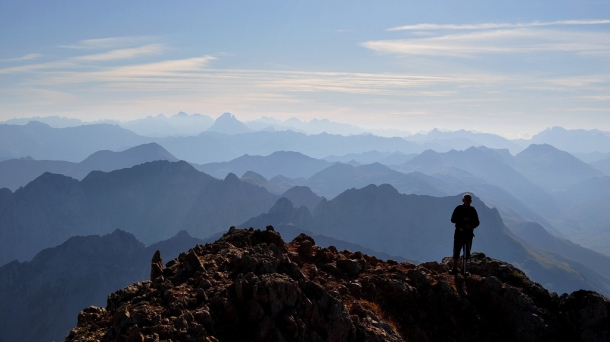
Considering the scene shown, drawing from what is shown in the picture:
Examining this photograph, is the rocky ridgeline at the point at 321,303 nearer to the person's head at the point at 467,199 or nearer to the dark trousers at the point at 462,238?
the dark trousers at the point at 462,238

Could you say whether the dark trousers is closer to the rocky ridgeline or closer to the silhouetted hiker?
the silhouetted hiker

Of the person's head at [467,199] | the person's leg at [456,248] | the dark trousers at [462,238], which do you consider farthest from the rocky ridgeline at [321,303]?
the person's head at [467,199]

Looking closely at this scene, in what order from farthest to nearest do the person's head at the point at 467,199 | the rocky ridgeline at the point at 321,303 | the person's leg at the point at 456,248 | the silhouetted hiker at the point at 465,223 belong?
the person's leg at the point at 456,248
the silhouetted hiker at the point at 465,223
the person's head at the point at 467,199
the rocky ridgeline at the point at 321,303

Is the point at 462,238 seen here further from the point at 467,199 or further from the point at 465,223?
the point at 467,199

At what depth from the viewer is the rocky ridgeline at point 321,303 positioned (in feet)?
42.7

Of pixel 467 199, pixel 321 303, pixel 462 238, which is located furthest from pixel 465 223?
pixel 321 303

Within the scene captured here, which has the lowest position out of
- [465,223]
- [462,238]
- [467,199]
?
[462,238]

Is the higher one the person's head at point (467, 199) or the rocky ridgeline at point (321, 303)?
the person's head at point (467, 199)

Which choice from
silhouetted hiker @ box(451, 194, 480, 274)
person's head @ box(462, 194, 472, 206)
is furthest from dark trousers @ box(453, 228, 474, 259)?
person's head @ box(462, 194, 472, 206)

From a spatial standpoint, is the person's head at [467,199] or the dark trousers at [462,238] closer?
the person's head at [467,199]

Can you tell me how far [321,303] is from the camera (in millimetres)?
14820

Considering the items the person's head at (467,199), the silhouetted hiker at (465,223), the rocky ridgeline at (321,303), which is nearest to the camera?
the rocky ridgeline at (321,303)

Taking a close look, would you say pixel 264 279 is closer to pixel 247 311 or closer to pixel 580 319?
pixel 247 311

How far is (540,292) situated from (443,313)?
500cm
